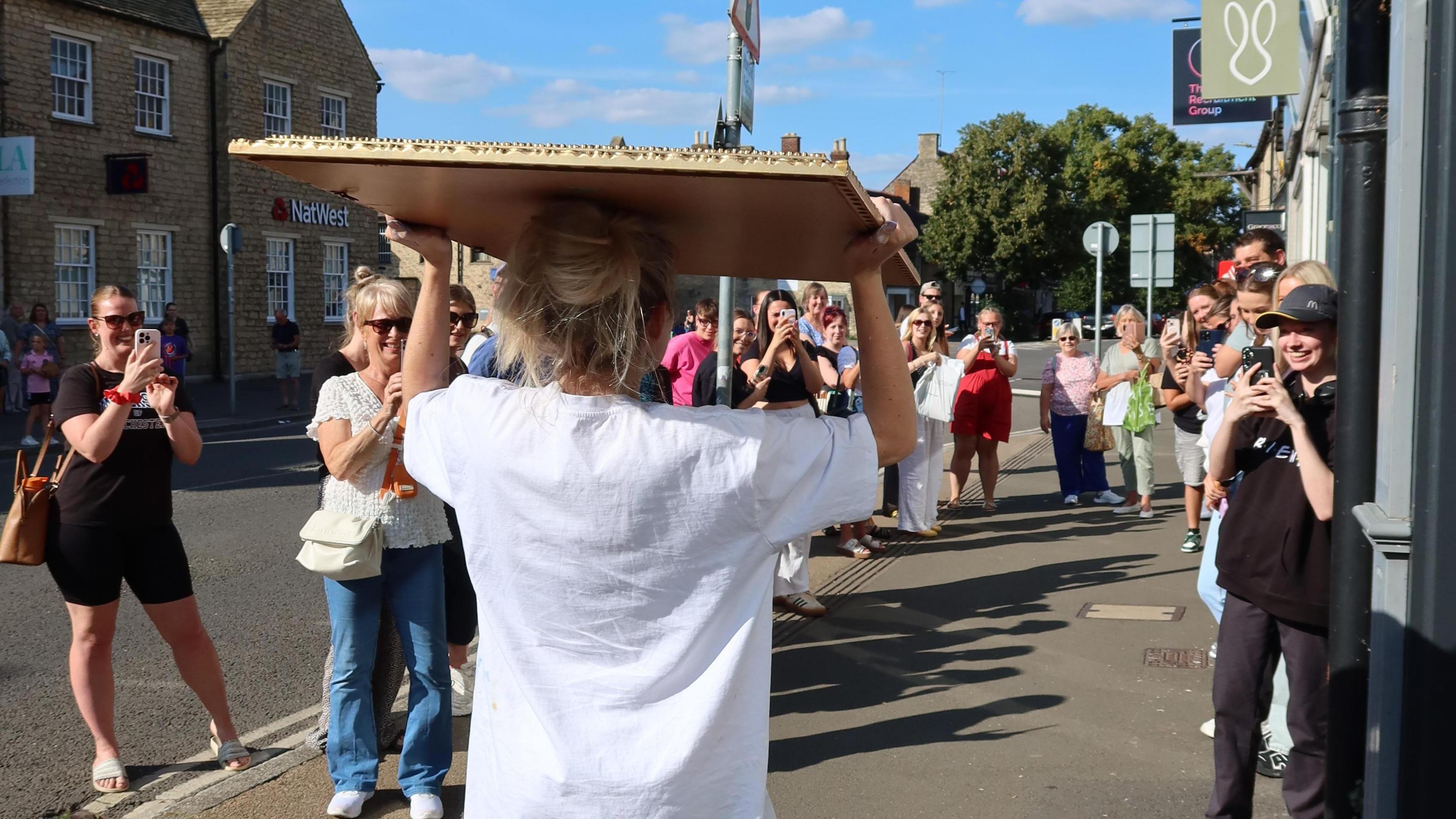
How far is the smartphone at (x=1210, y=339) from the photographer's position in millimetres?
6984

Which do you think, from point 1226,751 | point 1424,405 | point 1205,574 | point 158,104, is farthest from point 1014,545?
point 158,104

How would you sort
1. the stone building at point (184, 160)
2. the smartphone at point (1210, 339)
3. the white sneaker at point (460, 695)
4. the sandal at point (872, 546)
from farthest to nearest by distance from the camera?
the stone building at point (184, 160), the sandal at point (872, 546), the smartphone at point (1210, 339), the white sneaker at point (460, 695)

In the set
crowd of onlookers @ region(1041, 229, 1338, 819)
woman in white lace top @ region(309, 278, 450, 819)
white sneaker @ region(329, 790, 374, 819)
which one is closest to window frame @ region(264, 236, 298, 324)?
woman in white lace top @ region(309, 278, 450, 819)

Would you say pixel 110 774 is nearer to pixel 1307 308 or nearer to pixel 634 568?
pixel 634 568

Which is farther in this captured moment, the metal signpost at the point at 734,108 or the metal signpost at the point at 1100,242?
the metal signpost at the point at 1100,242

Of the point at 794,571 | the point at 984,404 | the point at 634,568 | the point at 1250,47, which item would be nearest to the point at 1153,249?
the point at 1250,47

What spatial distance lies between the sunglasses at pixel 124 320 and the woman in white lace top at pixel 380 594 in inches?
35.9

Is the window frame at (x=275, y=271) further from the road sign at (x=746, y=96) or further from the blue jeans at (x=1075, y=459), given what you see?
the road sign at (x=746, y=96)

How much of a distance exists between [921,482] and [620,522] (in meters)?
8.25

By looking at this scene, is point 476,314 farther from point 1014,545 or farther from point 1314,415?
point 1014,545

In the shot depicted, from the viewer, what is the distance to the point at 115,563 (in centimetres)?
452

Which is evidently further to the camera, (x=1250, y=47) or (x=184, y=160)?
(x=184, y=160)

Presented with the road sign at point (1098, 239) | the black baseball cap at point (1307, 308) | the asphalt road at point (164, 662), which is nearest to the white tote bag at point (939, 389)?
the asphalt road at point (164, 662)

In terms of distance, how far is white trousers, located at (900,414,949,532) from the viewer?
9812 mm
